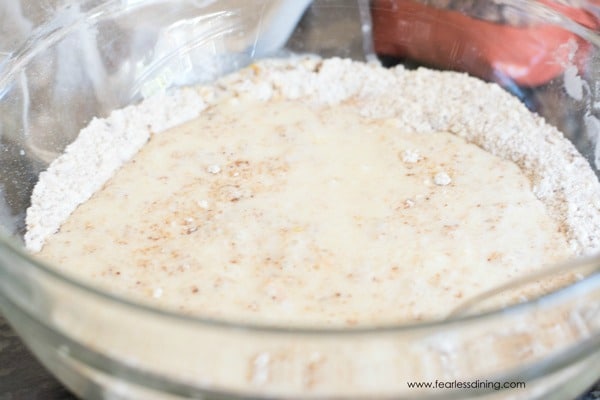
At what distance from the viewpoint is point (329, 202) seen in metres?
1.02

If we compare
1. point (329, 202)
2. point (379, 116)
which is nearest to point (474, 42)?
point (379, 116)

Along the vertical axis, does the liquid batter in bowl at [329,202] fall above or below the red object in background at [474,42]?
below

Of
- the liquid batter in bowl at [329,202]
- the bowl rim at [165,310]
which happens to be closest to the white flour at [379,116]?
the liquid batter in bowl at [329,202]

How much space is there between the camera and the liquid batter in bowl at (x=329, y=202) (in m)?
0.88

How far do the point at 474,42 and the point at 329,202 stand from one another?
0.46 metres

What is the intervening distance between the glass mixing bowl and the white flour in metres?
0.04

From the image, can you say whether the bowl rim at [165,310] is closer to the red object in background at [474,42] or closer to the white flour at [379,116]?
the white flour at [379,116]

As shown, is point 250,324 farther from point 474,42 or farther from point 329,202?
point 474,42

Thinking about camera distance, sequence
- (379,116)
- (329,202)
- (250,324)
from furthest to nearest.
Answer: (379,116)
(329,202)
(250,324)

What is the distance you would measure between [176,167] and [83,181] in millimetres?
134

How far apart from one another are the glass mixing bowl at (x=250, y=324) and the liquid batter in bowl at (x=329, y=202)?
0.06 meters

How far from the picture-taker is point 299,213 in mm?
996

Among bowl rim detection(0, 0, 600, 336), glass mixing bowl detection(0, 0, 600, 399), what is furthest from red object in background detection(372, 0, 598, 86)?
bowl rim detection(0, 0, 600, 336)

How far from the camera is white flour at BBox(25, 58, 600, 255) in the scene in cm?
101
